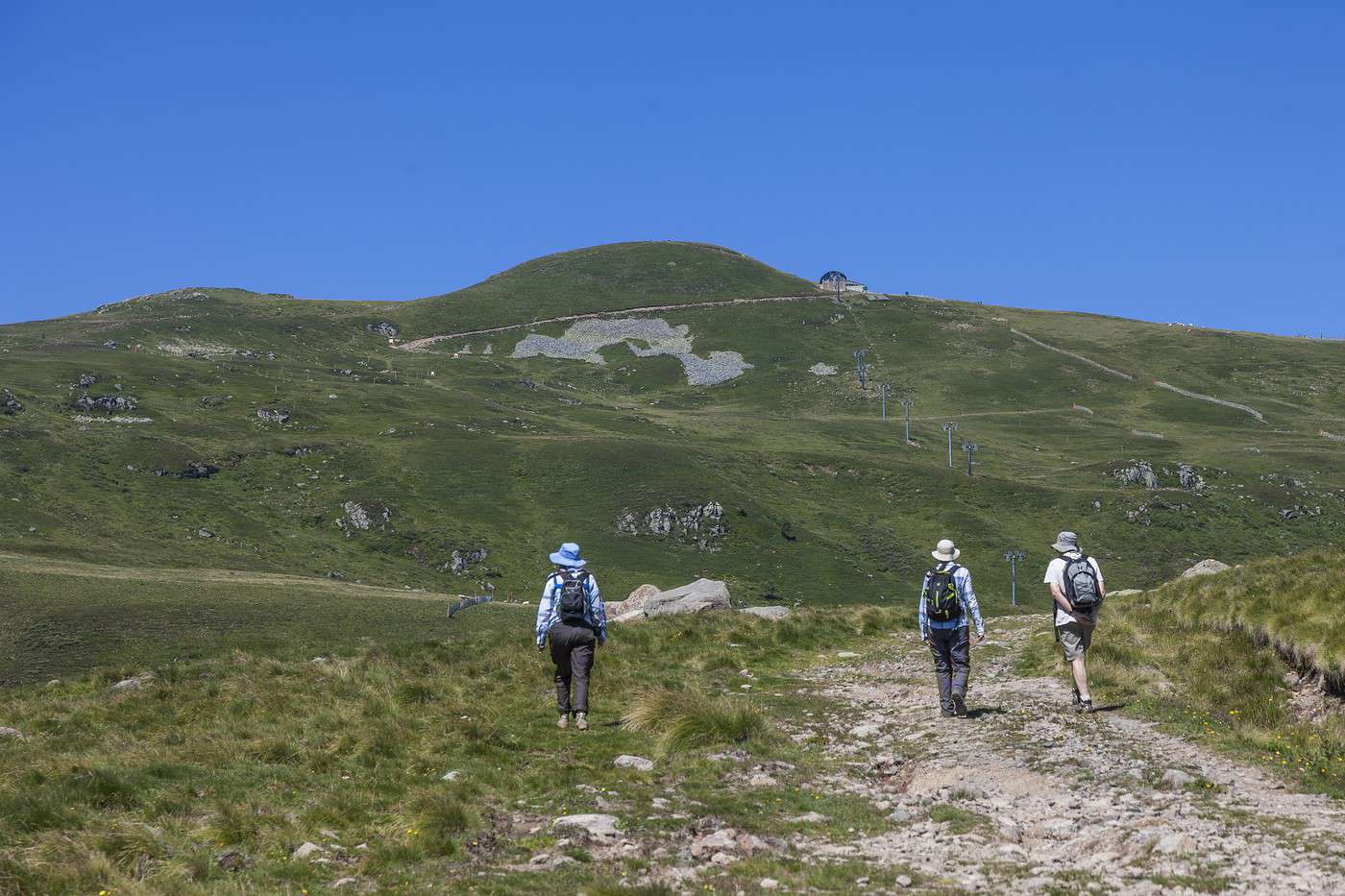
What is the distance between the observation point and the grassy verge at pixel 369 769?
1016cm

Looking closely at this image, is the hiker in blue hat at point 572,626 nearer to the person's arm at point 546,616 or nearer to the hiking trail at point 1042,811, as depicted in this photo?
the person's arm at point 546,616

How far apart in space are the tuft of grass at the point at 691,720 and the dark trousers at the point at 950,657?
290 centimetres

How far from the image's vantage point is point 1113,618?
24500 mm

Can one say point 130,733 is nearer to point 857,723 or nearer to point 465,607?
point 857,723

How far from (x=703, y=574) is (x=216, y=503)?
148ft

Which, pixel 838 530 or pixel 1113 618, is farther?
pixel 838 530

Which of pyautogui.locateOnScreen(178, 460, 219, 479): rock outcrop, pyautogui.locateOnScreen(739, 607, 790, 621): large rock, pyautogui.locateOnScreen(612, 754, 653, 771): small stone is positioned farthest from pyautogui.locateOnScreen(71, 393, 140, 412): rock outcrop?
pyautogui.locateOnScreen(612, 754, 653, 771): small stone

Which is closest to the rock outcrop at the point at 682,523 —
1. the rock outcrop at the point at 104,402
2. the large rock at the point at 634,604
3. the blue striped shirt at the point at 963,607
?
the large rock at the point at 634,604

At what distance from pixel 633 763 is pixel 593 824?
2962 millimetres

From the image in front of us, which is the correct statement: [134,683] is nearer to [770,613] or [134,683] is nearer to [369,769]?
[369,769]

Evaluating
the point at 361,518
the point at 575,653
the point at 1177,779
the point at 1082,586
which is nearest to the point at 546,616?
the point at 575,653

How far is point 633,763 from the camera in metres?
14.5

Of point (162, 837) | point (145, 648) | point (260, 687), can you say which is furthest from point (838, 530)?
point (162, 837)

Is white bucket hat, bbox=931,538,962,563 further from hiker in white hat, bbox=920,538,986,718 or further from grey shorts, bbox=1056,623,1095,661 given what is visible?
grey shorts, bbox=1056,623,1095,661
